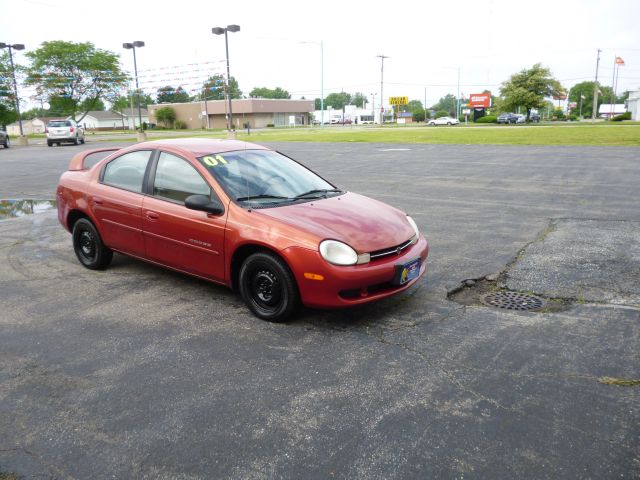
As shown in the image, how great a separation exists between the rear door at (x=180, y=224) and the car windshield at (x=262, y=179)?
8.2 inches

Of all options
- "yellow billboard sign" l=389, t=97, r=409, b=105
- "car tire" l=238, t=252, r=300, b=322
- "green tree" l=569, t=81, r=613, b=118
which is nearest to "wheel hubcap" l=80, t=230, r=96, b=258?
"car tire" l=238, t=252, r=300, b=322

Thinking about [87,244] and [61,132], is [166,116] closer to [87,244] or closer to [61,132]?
[61,132]

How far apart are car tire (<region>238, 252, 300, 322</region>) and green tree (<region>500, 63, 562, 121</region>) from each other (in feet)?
263

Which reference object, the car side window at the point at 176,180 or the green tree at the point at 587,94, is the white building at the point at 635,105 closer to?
the green tree at the point at 587,94

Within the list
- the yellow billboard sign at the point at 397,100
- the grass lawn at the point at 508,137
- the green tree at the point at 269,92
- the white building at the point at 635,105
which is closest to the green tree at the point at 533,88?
the white building at the point at 635,105

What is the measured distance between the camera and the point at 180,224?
16.9 ft

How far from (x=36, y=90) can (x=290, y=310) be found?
65.3 m

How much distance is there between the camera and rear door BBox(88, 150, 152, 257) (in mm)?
5648

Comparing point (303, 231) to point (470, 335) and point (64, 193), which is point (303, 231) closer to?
point (470, 335)

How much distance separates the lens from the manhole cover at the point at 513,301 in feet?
16.2

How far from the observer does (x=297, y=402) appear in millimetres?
3377

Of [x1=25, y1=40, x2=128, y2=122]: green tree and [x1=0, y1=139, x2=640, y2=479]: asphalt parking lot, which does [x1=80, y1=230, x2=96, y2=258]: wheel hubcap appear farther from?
[x1=25, y1=40, x2=128, y2=122]: green tree

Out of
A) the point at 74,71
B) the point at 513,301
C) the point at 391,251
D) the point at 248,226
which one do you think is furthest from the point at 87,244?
the point at 74,71

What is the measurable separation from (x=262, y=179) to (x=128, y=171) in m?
1.67
